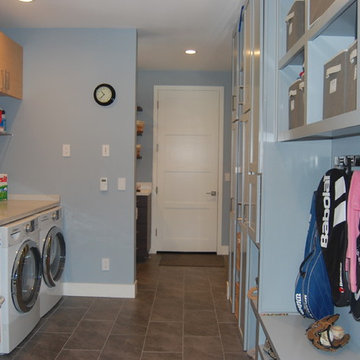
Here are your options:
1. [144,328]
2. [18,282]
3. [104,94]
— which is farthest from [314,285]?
[104,94]

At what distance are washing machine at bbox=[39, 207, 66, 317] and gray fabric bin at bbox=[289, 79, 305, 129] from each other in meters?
2.26

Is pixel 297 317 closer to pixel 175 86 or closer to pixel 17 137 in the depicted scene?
pixel 17 137

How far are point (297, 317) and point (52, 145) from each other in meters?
2.79

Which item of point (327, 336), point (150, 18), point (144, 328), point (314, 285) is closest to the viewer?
point (327, 336)

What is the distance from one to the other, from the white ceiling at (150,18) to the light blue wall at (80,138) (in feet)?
0.62

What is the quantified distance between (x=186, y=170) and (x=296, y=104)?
158 inches

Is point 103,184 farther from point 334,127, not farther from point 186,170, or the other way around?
point 334,127

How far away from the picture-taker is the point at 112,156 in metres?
3.86

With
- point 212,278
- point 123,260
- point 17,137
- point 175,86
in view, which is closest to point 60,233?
point 123,260

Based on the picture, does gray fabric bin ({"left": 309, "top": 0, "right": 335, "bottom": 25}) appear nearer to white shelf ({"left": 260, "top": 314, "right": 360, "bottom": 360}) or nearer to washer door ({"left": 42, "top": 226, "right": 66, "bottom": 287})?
white shelf ({"left": 260, "top": 314, "right": 360, "bottom": 360})

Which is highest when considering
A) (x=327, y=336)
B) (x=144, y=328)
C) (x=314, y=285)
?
(x=314, y=285)

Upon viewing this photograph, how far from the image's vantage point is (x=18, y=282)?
8.93 feet

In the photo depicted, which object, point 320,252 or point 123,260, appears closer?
point 320,252

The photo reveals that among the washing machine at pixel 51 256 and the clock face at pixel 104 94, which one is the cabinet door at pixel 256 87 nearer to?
the clock face at pixel 104 94
